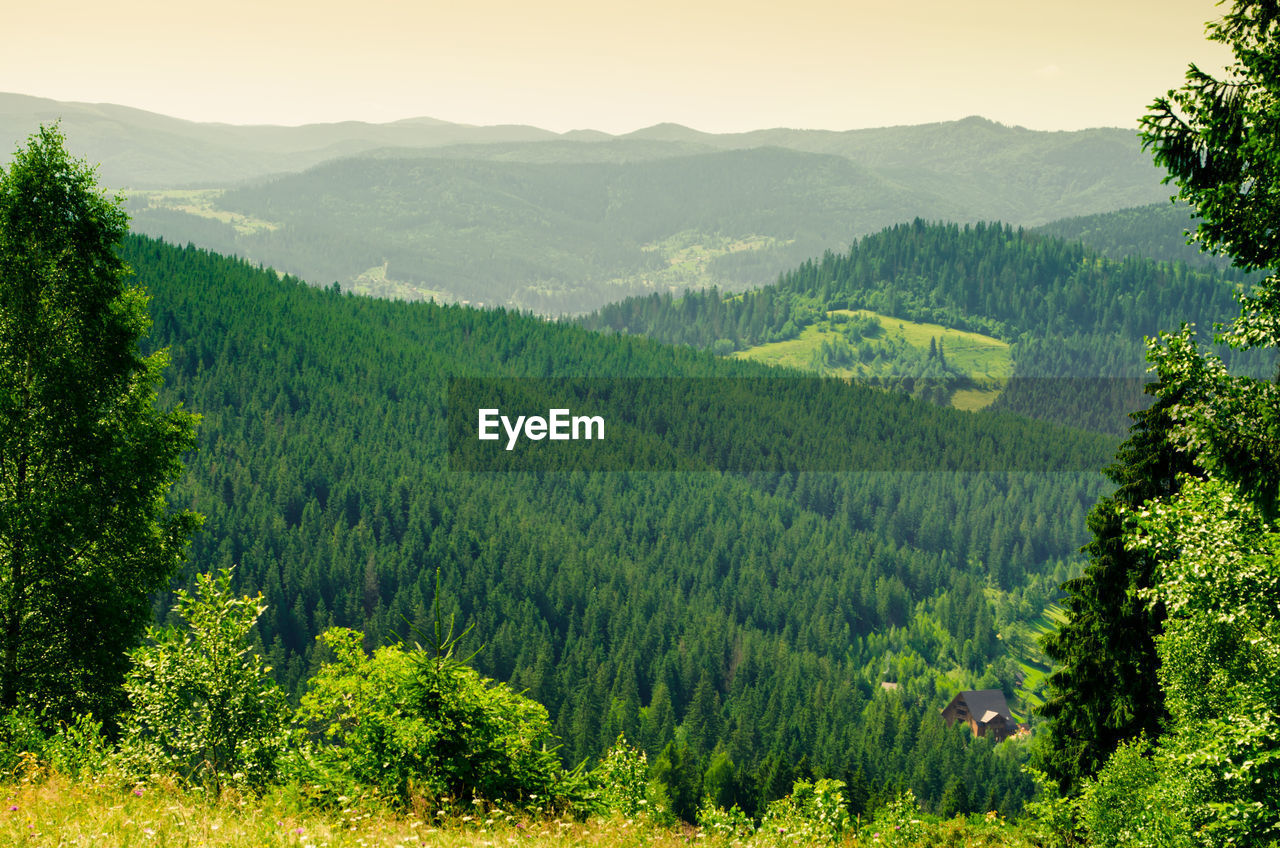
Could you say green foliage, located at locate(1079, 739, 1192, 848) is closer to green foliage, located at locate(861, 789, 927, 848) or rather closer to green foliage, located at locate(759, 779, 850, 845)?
green foliage, located at locate(861, 789, 927, 848)

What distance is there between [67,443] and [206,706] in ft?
22.2

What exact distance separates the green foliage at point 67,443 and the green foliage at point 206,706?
127 inches

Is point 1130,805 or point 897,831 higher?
point 1130,805

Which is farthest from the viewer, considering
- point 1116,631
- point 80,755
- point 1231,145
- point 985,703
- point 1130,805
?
point 985,703

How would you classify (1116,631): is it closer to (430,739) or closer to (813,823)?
(813,823)

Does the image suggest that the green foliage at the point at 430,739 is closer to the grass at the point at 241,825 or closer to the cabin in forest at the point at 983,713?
the grass at the point at 241,825

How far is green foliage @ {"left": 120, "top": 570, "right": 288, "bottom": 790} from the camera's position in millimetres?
18844

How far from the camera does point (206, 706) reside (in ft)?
62.8

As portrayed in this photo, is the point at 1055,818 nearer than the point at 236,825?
No

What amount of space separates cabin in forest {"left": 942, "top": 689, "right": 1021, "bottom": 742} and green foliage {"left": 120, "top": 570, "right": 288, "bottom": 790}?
148 metres

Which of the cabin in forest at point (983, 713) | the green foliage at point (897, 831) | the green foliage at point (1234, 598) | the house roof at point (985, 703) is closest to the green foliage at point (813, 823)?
the green foliage at point (897, 831)

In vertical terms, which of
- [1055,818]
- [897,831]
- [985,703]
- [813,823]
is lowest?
[985,703]

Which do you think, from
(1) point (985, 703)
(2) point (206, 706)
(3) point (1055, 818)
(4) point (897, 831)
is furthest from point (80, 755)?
(1) point (985, 703)

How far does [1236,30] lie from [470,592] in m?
168
